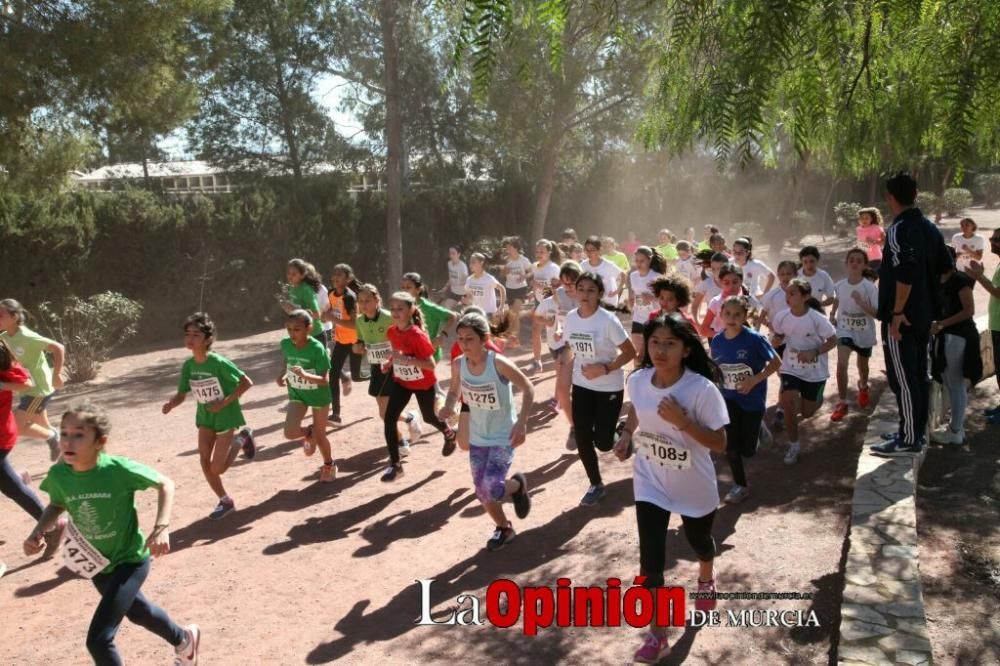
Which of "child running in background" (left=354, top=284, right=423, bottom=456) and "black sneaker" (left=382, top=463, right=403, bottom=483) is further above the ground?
"child running in background" (left=354, top=284, right=423, bottom=456)

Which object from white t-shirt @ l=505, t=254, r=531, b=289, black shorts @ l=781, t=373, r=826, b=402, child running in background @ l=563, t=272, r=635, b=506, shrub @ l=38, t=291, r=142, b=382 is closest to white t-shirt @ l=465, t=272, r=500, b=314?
white t-shirt @ l=505, t=254, r=531, b=289

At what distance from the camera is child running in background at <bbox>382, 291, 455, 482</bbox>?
7426mm

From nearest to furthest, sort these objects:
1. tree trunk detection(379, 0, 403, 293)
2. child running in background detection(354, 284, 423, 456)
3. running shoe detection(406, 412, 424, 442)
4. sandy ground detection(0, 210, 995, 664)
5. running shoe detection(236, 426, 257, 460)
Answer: sandy ground detection(0, 210, 995, 664) → running shoe detection(236, 426, 257, 460) → child running in background detection(354, 284, 423, 456) → running shoe detection(406, 412, 424, 442) → tree trunk detection(379, 0, 403, 293)

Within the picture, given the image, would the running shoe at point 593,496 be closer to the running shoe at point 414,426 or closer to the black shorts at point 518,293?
the running shoe at point 414,426

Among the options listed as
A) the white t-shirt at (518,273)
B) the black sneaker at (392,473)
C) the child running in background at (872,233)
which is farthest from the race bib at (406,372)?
the child running in background at (872,233)

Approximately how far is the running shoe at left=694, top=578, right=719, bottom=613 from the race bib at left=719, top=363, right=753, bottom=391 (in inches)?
74.8

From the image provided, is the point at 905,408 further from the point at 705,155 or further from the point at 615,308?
the point at 705,155

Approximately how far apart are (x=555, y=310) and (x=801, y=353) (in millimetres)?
2713

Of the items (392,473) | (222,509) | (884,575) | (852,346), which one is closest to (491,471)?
(392,473)

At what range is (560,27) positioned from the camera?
14.8 feet

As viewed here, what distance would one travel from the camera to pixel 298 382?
7480 mm

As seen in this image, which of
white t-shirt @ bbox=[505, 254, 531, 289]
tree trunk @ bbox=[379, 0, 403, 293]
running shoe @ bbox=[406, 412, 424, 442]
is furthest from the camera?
tree trunk @ bbox=[379, 0, 403, 293]

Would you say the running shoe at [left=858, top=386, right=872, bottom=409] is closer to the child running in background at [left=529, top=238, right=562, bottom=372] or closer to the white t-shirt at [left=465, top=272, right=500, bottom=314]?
the child running in background at [left=529, top=238, right=562, bottom=372]

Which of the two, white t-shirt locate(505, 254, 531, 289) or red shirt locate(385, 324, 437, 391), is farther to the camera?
white t-shirt locate(505, 254, 531, 289)
